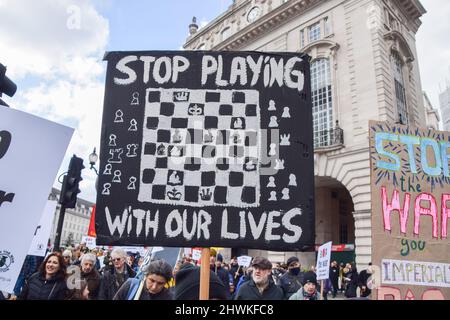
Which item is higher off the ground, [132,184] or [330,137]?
[330,137]

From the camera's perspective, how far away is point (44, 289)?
4426 mm

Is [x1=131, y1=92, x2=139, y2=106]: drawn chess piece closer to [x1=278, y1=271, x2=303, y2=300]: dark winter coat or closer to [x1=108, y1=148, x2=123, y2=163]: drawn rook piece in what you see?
[x1=108, y1=148, x2=123, y2=163]: drawn rook piece

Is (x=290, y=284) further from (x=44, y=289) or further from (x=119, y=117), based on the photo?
(x=119, y=117)

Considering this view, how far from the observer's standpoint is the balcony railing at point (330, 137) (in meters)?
20.5

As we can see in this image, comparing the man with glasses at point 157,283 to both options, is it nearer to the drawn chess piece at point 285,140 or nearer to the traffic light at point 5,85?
the drawn chess piece at point 285,140

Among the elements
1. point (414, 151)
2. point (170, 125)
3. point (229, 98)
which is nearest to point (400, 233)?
point (414, 151)

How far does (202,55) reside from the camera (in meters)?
3.28

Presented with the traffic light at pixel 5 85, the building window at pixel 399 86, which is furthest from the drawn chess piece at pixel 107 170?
the building window at pixel 399 86

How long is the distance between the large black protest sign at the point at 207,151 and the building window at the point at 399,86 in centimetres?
2087

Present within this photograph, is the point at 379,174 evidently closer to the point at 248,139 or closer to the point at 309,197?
the point at 309,197

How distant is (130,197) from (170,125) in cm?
70

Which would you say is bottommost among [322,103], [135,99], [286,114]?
[286,114]

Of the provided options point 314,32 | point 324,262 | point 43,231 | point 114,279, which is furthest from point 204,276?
point 314,32

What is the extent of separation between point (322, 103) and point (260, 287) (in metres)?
19.3
